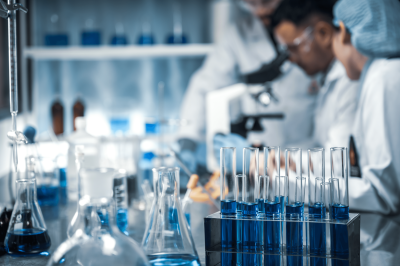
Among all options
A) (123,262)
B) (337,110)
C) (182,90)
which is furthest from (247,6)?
(123,262)

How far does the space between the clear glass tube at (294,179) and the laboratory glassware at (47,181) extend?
1.02m

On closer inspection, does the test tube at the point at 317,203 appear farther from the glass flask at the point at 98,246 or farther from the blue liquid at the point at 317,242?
the glass flask at the point at 98,246

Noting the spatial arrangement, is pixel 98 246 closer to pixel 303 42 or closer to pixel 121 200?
pixel 121 200

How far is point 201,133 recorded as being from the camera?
10.2 feet

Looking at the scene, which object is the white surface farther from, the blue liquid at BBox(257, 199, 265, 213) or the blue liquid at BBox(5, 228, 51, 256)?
the blue liquid at BBox(257, 199, 265, 213)

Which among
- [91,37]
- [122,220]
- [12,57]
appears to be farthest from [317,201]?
[91,37]

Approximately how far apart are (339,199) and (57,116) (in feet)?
8.81

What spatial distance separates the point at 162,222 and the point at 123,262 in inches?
7.3

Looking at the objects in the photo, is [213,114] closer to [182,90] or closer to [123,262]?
[182,90]

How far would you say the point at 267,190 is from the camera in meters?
0.82

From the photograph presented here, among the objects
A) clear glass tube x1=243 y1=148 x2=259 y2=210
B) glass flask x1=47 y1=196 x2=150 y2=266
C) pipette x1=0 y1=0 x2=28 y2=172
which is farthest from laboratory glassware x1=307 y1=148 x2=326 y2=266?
pipette x1=0 y1=0 x2=28 y2=172

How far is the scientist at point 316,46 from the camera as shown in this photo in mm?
2777

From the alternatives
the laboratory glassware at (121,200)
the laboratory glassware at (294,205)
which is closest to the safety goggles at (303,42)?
the laboratory glassware at (121,200)

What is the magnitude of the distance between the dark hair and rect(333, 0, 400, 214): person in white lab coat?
753 millimetres
